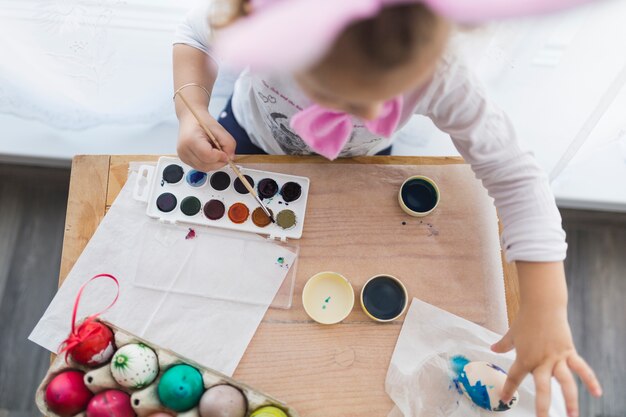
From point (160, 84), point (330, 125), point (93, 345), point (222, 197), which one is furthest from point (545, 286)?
point (160, 84)

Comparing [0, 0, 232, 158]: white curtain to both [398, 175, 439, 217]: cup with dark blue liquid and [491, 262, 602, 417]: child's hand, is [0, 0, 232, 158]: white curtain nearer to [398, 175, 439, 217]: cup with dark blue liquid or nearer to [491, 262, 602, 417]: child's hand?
[398, 175, 439, 217]: cup with dark blue liquid

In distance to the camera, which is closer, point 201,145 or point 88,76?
point 201,145

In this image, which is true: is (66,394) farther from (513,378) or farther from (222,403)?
(513,378)

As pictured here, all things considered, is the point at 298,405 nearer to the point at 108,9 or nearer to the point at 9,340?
the point at 108,9

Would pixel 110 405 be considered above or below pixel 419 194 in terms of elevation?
below

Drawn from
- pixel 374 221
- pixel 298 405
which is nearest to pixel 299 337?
pixel 298 405

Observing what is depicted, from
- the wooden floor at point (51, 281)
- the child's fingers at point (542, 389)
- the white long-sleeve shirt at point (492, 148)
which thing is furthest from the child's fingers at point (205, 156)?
the wooden floor at point (51, 281)

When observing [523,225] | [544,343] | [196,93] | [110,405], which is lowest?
[110,405]

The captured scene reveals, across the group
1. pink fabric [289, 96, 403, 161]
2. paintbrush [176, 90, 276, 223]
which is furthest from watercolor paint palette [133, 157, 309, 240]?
pink fabric [289, 96, 403, 161]

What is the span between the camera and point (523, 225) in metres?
0.57

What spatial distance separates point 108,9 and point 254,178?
34 centimetres

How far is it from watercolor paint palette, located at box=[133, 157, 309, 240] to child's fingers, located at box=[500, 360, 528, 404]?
302 mm

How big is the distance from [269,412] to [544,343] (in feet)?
1.05

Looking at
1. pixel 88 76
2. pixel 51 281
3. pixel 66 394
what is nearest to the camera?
pixel 66 394
